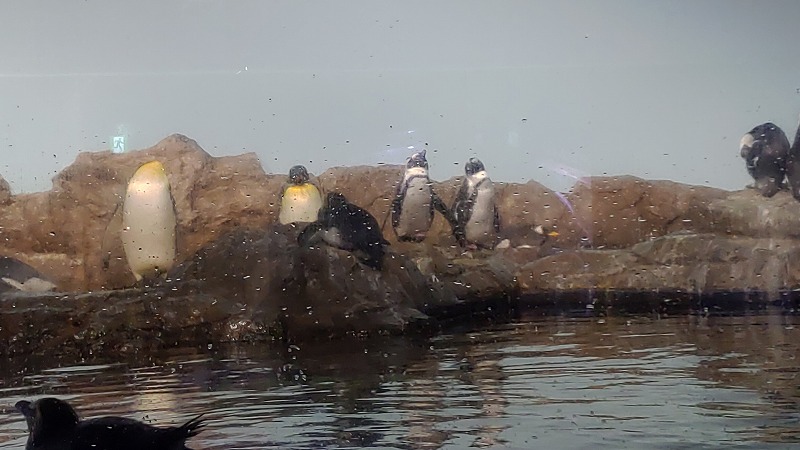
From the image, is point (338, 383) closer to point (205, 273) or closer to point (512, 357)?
point (512, 357)

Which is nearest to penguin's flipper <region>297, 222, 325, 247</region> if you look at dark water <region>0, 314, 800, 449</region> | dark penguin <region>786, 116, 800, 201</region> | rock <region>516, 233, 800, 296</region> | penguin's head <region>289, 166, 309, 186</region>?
penguin's head <region>289, 166, 309, 186</region>

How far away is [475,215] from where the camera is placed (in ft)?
19.0

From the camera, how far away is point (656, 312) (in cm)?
444

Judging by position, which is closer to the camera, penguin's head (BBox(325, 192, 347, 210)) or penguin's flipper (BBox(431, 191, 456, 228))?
penguin's head (BBox(325, 192, 347, 210))

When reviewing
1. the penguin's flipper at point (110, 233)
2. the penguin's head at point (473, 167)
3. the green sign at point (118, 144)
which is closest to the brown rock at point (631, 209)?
the penguin's head at point (473, 167)

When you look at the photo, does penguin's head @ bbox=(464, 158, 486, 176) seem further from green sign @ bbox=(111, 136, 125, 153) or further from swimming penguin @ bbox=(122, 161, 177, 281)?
swimming penguin @ bbox=(122, 161, 177, 281)

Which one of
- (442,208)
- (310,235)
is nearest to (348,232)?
(310,235)

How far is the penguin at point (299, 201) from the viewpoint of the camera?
5340 millimetres

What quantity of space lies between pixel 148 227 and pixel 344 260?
7.06ft

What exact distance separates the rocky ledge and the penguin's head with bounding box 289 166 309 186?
194 mm

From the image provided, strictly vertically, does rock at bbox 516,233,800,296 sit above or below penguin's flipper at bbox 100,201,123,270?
below

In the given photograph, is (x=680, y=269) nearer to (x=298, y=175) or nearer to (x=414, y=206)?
(x=414, y=206)

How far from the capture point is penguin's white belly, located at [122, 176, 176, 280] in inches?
220

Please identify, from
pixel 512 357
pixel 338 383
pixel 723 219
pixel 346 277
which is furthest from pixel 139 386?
pixel 723 219
